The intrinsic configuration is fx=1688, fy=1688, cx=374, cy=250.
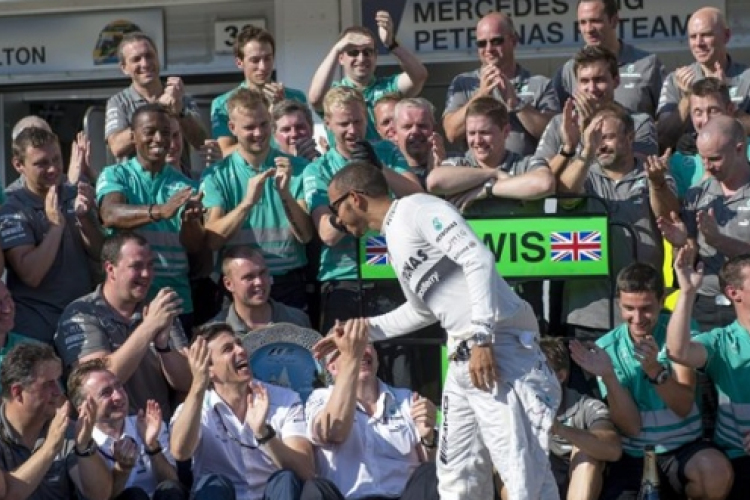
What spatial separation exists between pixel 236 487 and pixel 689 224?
277 centimetres

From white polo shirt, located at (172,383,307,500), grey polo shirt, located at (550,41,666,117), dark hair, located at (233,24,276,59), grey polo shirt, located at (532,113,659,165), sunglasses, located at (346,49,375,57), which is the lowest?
white polo shirt, located at (172,383,307,500)

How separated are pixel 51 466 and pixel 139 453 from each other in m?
0.42

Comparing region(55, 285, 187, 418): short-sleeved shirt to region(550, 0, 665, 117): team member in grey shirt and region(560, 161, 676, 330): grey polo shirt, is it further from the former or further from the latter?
region(550, 0, 665, 117): team member in grey shirt

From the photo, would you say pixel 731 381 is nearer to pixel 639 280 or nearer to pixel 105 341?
pixel 639 280

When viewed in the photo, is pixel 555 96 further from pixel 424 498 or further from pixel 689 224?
pixel 424 498

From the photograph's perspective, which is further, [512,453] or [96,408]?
[96,408]

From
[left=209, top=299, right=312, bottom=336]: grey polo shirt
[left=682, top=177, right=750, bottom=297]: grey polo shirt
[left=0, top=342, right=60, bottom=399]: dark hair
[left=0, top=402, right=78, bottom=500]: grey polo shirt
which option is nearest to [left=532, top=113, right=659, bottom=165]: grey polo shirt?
[left=682, top=177, right=750, bottom=297]: grey polo shirt

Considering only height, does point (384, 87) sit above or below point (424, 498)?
above

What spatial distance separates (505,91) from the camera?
9.47 metres

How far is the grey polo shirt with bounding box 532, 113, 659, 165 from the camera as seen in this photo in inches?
358

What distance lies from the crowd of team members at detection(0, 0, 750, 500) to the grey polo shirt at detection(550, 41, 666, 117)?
0.04ft

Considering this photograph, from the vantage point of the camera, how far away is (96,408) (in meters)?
7.44

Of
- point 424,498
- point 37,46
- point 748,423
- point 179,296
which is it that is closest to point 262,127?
point 179,296

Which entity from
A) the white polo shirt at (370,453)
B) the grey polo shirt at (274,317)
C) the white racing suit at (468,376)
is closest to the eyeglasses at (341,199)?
the white racing suit at (468,376)
